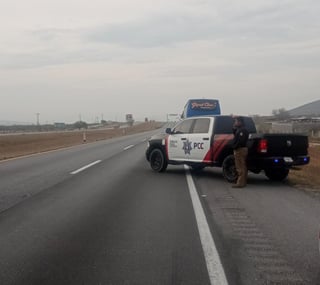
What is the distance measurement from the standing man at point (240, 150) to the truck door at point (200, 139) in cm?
175

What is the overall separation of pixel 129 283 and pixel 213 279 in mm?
859

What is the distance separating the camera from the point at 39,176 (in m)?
15.0

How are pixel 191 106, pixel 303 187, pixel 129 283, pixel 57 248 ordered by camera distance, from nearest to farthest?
pixel 129 283, pixel 57 248, pixel 303 187, pixel 191 106

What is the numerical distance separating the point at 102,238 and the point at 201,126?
27.8 feet

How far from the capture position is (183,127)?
1567cm

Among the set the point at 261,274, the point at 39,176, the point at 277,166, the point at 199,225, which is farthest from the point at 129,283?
the point at 39,176

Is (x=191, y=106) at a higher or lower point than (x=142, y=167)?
higher

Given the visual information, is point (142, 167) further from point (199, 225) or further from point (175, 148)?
point (199, 225)

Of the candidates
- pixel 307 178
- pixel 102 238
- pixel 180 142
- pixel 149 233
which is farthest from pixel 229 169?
pixel 102 238

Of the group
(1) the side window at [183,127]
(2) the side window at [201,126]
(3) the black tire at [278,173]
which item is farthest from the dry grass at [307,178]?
(1) the side window at [183,127]

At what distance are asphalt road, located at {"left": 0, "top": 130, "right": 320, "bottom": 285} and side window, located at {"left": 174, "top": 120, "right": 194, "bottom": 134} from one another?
2.84 metres

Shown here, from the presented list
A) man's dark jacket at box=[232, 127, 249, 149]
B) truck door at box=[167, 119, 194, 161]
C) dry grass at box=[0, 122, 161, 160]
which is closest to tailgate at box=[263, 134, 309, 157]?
man's dark jacket at box=[232, 127, 249, 149]

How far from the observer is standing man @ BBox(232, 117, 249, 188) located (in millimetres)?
12469

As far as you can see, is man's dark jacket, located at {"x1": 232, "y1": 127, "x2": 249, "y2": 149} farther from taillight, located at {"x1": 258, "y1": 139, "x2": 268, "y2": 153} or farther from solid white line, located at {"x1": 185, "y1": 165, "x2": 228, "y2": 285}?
solid white line, located at {"x1": 185, "y1": 165, "x2": 228, "y2": 285}
